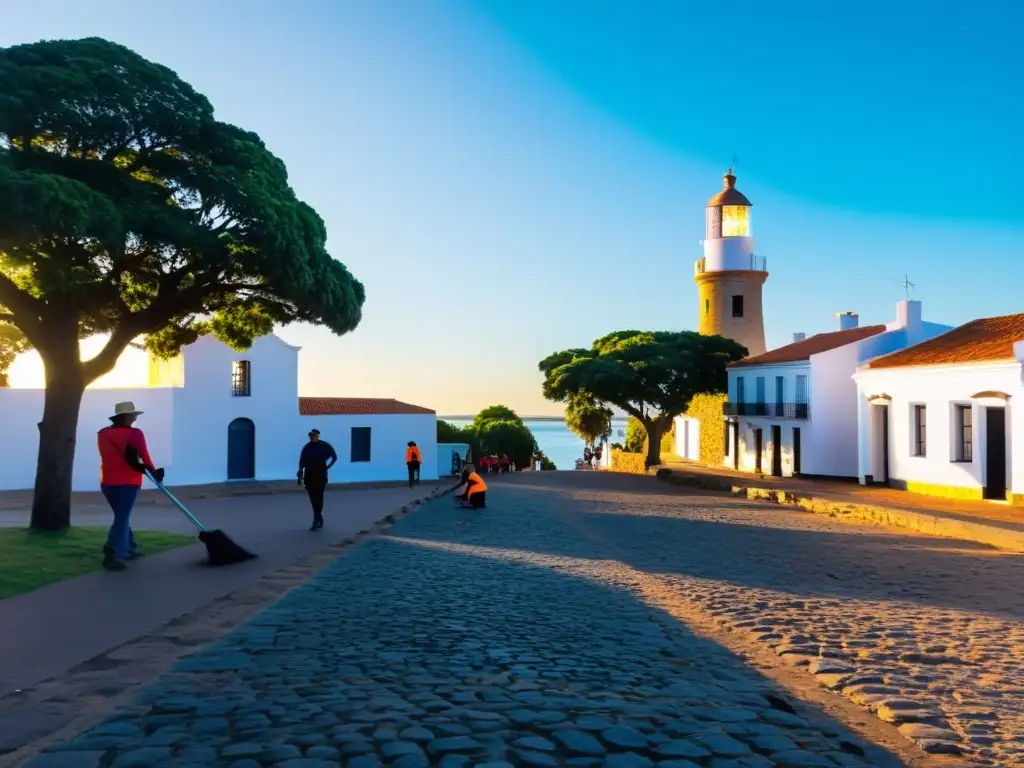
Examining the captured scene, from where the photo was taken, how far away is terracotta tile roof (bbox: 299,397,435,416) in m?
35.6

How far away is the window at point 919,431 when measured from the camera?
26234mm

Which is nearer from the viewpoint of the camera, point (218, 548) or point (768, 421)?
point (218, 548)

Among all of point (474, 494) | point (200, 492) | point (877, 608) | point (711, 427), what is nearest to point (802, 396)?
point (711, 427)

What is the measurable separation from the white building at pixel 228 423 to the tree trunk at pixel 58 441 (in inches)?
593

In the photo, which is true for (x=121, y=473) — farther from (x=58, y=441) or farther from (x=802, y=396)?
(x=802, y=396)

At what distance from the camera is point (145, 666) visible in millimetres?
5809

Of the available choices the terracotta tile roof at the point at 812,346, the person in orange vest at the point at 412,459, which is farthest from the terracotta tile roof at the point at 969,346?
the person in orange vest at the point at 412,459

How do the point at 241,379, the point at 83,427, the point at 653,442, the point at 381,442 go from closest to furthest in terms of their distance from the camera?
the point at 83,427, the point at 241,379, the point at 381,442, the point at 653,442

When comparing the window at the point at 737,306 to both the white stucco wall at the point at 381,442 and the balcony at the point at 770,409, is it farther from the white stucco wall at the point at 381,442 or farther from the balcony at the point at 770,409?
the white stucco wall at the point at 381,442

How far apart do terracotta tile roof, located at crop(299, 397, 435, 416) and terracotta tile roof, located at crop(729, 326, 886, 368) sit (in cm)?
1646

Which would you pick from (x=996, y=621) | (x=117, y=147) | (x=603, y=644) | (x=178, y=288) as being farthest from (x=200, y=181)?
(x=996, y=621)

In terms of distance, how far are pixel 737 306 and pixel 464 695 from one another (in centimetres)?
5068

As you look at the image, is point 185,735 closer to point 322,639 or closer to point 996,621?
point 322,639

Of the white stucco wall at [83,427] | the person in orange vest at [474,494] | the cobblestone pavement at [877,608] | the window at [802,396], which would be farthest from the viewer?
the window at [802,396]
